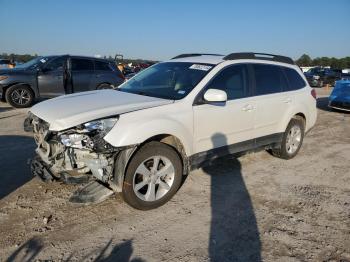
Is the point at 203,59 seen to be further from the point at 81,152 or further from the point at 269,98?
the point at 81,152

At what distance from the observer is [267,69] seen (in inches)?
222

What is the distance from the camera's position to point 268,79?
222 inches

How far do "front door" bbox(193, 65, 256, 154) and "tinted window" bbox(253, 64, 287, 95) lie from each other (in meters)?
0.27

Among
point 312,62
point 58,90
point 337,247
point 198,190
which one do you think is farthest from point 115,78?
point 312,62

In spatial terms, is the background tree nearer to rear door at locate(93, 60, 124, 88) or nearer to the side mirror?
rear door at locate(93, 60, 124, 88)

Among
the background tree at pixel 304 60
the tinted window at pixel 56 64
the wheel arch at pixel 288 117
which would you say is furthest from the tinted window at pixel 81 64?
the background tree at pixel 304 60

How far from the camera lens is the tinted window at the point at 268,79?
5405 millimetres

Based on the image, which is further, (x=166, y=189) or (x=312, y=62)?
(x=312, y=62)

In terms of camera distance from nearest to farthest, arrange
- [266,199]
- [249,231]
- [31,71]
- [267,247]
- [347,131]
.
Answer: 1. [267,247]
2. [249,231]
3. [266,199]
4. [347,131]
5. [31,71]

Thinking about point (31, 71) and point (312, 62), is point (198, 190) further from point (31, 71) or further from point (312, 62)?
point (312, 62)

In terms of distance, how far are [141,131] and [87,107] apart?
0.70 metres

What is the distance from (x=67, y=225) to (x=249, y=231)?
191cm

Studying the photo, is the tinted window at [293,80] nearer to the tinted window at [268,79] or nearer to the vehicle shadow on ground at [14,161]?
the tinted window at [268,79]

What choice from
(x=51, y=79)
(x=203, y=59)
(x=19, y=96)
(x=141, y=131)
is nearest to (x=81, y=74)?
(x=51, y=79)
